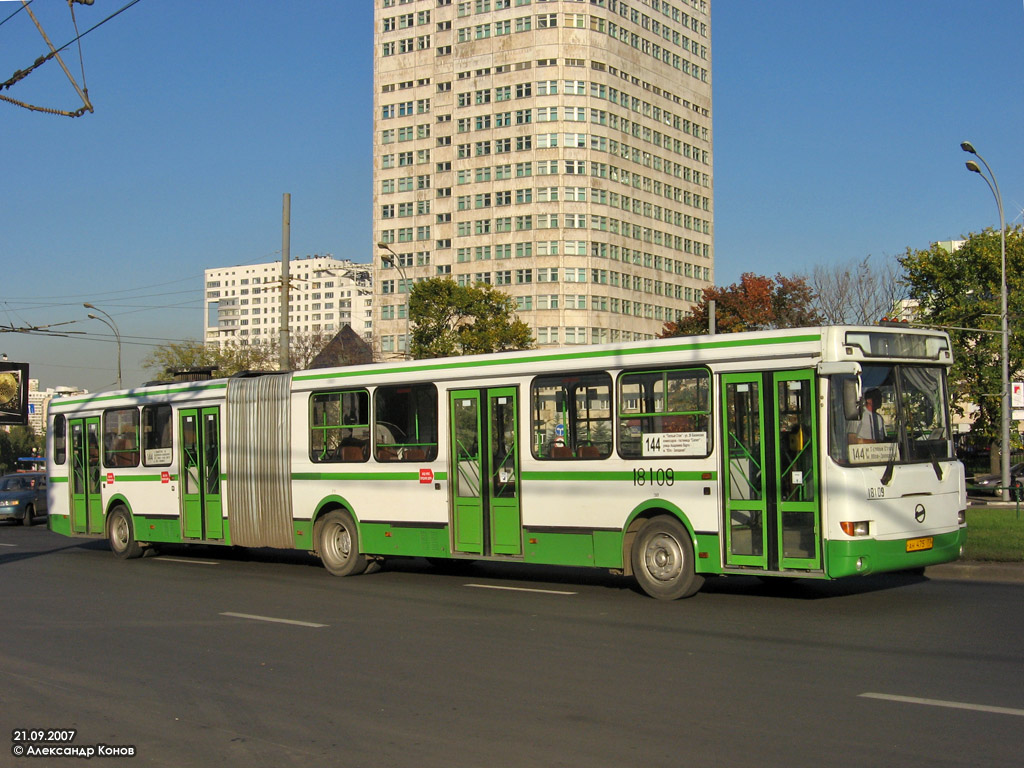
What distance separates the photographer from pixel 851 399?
11703 mm

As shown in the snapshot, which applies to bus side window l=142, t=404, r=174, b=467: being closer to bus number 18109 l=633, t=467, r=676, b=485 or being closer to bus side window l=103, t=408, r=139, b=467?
bus side window l=103, t=408, r=139, b=467

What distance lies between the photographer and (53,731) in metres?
7.37

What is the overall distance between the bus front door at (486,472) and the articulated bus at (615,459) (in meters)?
0.03

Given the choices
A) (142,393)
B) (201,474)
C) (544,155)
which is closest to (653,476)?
(201,474)

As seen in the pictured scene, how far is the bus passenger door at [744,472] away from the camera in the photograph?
1217 cm

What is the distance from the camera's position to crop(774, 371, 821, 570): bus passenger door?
11711mm

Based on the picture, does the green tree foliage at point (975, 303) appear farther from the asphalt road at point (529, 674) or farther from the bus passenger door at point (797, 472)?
the bus passenger door at point (797, 472)

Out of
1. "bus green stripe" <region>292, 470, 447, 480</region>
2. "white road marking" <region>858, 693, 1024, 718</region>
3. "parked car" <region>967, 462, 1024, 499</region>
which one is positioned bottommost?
"parked car" <region>967, 462, 1024, 499</region>

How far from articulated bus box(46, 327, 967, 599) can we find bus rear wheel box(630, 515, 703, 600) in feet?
0.08

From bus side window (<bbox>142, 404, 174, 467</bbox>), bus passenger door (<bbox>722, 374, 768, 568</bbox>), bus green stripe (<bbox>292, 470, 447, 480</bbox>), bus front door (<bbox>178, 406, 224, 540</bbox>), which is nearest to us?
bus passenger door (<bbox>722, 374, 768, 568</bbox>)

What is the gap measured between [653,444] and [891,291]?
49904 millimetres

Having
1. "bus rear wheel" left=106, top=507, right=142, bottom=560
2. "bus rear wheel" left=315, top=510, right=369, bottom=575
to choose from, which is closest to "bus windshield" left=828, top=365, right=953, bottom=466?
"bus rear wheel" left=315, top=510, right=369, bottom=575

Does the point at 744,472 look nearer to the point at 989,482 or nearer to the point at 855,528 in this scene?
the point at 855,528

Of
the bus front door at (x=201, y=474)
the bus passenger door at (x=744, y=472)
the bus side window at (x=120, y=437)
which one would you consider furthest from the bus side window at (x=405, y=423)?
the bus side window at (x=120, y=437)
